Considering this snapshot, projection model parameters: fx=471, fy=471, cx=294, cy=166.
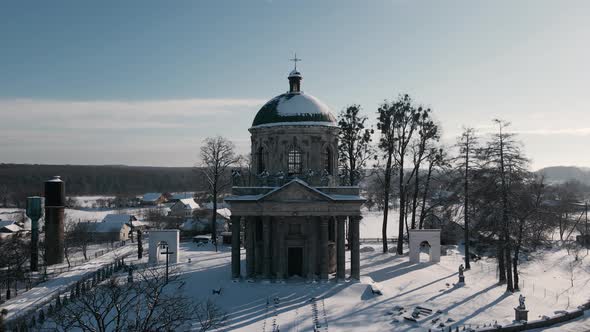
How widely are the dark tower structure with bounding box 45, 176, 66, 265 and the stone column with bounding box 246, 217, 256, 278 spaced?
22957mm

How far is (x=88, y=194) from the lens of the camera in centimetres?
16850

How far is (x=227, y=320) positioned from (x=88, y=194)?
531 ft

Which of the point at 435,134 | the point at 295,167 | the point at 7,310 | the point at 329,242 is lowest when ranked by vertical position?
the point at 7,310

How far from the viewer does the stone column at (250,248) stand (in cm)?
2971

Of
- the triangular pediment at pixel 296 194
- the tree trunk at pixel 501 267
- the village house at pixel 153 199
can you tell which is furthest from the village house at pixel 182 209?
the tree trunk at pixel 501 267

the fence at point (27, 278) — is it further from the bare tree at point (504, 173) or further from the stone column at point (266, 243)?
the bare tree at point (504, 173)

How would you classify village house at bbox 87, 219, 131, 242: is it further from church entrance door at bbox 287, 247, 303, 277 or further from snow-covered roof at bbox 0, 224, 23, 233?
church entrance door at bbox 287, 247, 303, 277

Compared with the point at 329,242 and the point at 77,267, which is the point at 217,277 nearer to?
the point at 329,242

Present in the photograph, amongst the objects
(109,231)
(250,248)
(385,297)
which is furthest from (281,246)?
(109,231)

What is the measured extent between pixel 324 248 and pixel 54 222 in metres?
27.9

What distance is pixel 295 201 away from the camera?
1110 inches

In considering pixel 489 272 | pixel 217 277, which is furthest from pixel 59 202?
pixel 489 272

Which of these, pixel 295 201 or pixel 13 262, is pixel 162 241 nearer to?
pixel 13 262

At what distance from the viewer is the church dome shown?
30219mm
